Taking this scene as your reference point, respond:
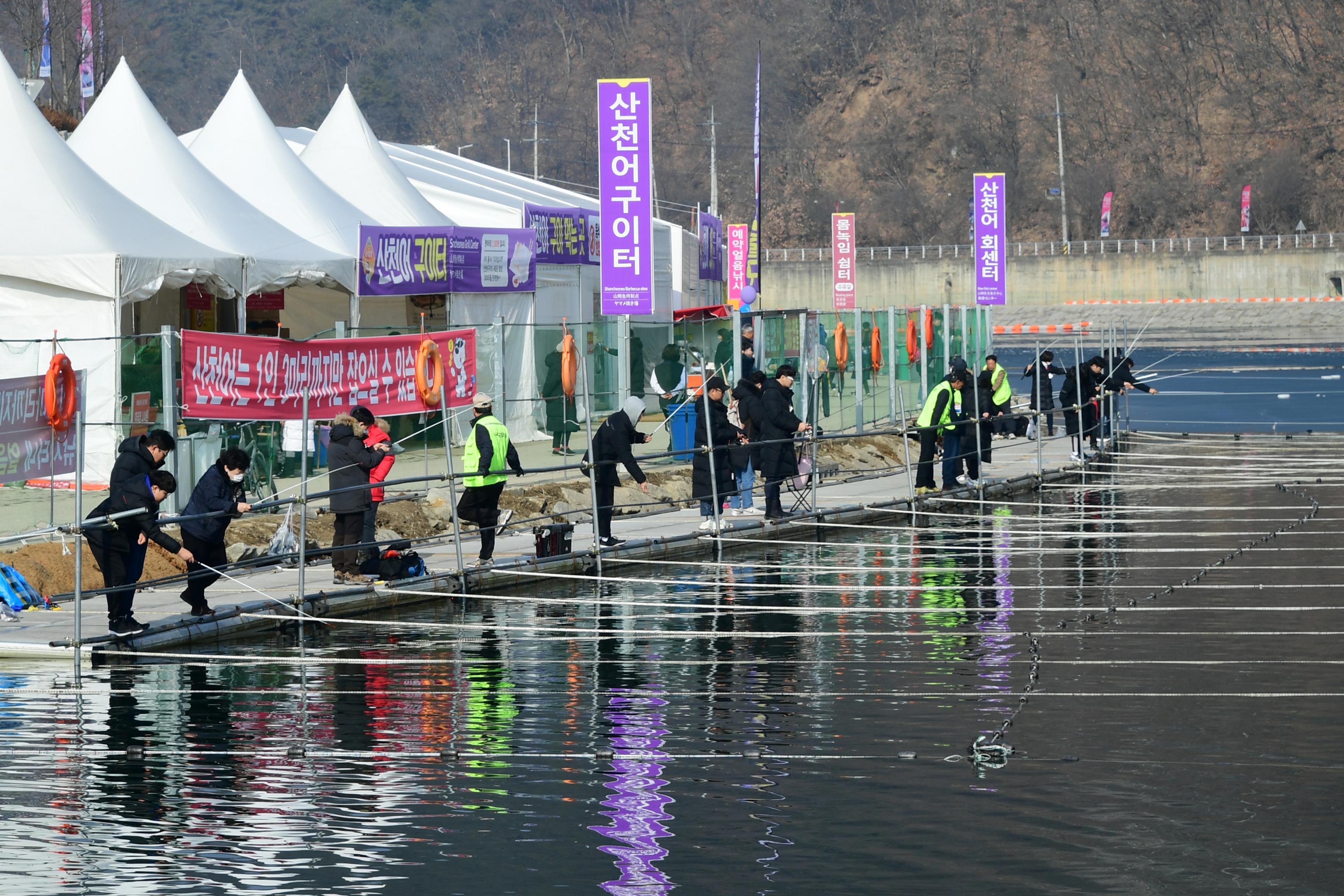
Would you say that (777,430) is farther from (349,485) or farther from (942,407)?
(349,485)

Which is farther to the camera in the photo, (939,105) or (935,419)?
(939,105)

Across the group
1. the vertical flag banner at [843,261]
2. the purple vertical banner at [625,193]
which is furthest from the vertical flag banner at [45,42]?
the purple vertical banner at [625,193]

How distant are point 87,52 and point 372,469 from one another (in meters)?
48.7

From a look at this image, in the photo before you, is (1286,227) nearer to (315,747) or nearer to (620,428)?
(620,428)

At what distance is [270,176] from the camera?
29.0 meters

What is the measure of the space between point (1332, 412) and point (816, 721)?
3894 cm

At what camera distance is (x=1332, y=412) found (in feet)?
150

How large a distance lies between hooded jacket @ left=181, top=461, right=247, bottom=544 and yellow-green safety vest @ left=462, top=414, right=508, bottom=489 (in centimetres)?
323

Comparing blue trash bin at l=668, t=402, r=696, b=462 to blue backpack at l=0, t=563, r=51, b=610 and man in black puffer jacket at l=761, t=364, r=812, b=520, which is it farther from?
blue backpack at l=0, t=563, r=51, b=610

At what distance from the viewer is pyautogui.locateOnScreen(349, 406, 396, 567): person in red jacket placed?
16.3 m

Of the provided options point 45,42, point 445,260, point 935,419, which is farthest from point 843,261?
point 45,42

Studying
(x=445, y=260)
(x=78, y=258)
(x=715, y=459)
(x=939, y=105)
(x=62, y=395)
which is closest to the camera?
(x=62, y=395)

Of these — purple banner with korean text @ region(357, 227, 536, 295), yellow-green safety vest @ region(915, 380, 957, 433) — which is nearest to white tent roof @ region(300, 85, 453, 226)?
purple banner with korean text @ region(357, 227, 536, 295)

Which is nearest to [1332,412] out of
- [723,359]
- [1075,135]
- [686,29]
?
[723,359]
